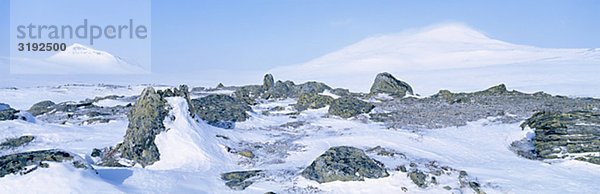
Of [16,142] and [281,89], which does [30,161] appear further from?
[281,89]

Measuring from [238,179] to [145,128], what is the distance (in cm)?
569

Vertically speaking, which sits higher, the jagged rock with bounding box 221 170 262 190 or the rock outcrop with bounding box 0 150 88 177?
the rock outcrop with bounding box 0 150 88 177

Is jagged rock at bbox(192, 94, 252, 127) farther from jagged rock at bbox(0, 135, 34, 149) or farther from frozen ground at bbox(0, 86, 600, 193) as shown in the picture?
jagged rock at bbox(0, 135, 34, 149)

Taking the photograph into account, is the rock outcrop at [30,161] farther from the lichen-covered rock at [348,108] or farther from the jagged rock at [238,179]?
the lichen-covered rock at [348,108]

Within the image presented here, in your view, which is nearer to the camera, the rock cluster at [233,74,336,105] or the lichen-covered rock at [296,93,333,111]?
the lichen-covered rock at [296,93,333,111]

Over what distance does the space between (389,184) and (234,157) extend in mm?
7245

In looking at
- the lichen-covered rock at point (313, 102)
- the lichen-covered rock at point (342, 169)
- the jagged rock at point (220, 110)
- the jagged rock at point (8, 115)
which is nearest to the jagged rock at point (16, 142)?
the jagged rock at point (8, 115)

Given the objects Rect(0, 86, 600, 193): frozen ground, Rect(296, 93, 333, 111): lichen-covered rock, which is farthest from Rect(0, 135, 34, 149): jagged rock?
Rect(296, 93, 333, 111): lichen-covered rock

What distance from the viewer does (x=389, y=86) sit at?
45406mm

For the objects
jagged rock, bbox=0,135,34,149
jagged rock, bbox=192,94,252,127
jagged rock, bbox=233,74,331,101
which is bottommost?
jagged rock, bbox=0,135,34,149

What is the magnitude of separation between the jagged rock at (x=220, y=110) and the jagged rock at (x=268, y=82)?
25240 millimetres

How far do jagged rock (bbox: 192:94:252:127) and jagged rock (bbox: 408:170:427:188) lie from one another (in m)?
15.2

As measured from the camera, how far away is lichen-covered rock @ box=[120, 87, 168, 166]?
43.2ft

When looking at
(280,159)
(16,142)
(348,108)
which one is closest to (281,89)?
(348,108)
